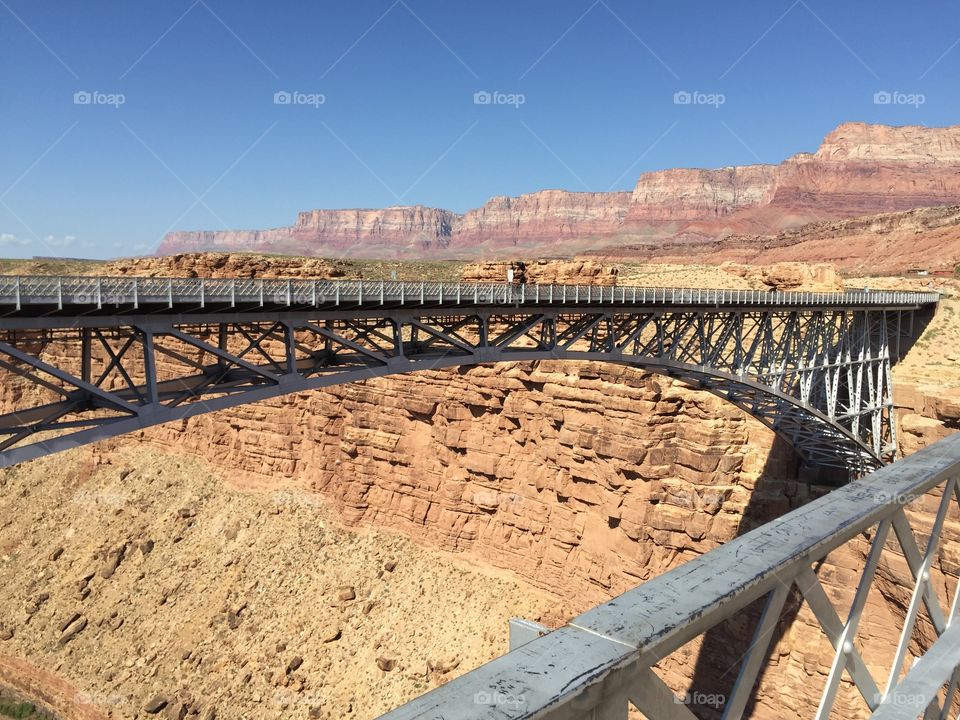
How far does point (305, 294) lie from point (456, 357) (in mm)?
4547

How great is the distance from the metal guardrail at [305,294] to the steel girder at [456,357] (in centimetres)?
39

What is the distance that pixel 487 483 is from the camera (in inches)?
1159

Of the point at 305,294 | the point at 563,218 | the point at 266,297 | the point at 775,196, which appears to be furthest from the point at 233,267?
the point at 563,218

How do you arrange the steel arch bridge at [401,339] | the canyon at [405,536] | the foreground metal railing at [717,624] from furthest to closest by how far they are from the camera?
1. the canyon at [405,536]
2. the steel arch bridge at [401,339]
3. the foreground metal railing at [717,624]

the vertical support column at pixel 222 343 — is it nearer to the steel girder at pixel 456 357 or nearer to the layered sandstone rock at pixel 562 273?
the steel girder at pixel 456 357

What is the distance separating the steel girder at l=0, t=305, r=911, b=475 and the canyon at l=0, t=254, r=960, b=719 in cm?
196

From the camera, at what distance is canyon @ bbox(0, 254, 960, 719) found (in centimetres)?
2455

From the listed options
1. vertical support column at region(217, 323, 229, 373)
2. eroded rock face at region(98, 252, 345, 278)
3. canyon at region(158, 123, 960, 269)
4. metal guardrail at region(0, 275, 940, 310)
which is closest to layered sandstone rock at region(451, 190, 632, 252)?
canyon at region(158, 123, 960, 269)

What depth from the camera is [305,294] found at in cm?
1282

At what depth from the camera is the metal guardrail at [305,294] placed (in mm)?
9508

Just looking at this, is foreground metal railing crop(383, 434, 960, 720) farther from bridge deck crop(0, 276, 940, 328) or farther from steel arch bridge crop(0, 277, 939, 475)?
bridge deck crop(0, 276, 940, 328)

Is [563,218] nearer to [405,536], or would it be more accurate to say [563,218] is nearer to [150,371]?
[405,536]

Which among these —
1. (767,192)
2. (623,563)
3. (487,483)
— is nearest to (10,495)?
(487,483)

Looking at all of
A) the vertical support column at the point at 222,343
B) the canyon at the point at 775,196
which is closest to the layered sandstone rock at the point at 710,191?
the canyon at the point at 775,196
